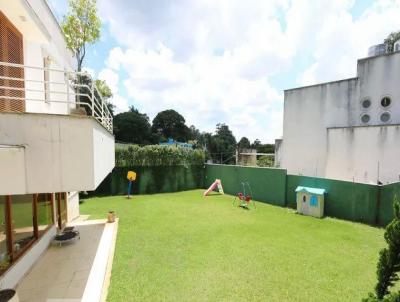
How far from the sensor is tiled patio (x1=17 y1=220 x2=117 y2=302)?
491 cm

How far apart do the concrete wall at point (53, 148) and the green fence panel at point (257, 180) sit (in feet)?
35.7

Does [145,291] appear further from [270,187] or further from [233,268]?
[270,187]

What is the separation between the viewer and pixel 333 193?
413 inches

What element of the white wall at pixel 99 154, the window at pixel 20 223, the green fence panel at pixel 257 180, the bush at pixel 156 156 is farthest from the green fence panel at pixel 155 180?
the white wall at pixel 99 154

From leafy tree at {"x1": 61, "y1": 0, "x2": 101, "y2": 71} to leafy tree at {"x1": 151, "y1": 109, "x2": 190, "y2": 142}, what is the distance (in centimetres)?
3662

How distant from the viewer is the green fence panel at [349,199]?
9383 mm

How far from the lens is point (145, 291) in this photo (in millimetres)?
4887

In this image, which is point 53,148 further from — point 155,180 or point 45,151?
point 155,180

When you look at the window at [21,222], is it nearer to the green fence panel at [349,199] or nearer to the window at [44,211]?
the window at [44,211]

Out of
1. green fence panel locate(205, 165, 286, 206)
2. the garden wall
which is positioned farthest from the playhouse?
green fence panel locate(205, 165, 286, 206)

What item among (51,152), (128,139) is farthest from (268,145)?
(51,152)

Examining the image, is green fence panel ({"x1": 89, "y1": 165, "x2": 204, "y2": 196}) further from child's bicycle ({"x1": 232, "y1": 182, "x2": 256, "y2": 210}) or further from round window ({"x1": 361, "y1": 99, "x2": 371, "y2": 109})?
round window ({"x1": 361, "y1": 99, "x2": 371, "y2": 109})

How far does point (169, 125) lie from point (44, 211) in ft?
150

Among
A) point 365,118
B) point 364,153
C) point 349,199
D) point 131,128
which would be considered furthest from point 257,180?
point 131,128
